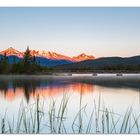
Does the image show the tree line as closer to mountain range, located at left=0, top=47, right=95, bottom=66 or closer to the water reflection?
mountain range, located at left=0, top=47, right=95, bottom=66

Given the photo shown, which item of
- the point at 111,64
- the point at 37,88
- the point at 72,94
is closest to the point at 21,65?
the point at 37,88

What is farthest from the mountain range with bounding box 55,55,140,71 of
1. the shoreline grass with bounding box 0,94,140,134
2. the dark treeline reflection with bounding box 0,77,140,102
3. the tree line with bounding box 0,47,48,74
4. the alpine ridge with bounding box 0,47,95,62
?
the shoreline grass with bounding box 0,94,140,134

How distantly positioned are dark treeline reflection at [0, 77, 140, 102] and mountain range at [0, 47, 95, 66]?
240 mm

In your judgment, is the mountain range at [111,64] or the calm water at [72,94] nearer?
the calm water at [72,94]

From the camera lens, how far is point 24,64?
5566mm

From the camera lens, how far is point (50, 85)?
5.94m

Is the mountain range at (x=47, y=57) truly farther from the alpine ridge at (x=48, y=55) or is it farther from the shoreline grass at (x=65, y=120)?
the shoreline grass at (x=65, y=120)

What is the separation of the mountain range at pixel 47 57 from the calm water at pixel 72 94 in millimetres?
215

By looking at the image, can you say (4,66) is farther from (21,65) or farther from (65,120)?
(65,120)

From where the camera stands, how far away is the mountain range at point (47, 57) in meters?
5.47

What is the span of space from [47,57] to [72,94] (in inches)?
21.0

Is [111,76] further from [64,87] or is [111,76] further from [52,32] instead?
[52,32]

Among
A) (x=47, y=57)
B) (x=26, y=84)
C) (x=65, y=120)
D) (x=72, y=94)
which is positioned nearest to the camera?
(x=65, y=120)

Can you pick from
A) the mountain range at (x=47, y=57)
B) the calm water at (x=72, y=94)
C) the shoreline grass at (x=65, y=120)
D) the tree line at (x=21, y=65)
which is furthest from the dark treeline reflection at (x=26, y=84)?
the shoreline grass at (x=65, y=120)
